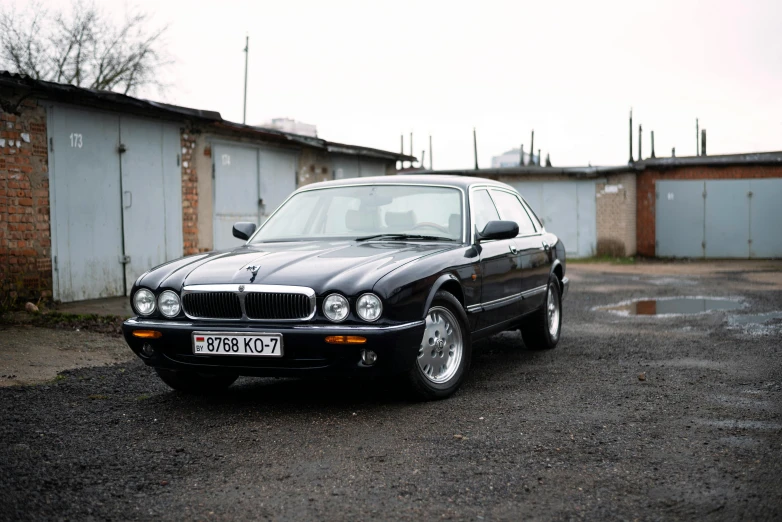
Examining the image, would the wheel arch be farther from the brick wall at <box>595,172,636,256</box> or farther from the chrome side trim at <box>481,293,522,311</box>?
the brick wall at <box>595,172,636,256</box>

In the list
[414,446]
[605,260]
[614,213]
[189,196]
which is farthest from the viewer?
[614,213]

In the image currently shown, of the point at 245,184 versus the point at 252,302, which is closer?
the point at 252,302

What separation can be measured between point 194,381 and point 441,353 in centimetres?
170

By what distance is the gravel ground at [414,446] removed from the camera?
10.7ft

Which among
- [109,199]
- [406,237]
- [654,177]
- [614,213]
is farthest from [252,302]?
[654,177]

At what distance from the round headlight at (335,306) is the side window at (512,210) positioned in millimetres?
2592

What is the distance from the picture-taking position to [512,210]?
7.27 meters

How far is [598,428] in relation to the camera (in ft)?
14.6

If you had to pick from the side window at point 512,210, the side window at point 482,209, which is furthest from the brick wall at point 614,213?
the side window at point 482,209

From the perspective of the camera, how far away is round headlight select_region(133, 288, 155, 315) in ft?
16.6

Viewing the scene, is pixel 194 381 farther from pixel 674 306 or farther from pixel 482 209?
pixel 674 306

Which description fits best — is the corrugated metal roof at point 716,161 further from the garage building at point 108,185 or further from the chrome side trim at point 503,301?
the chrome side trim at point 503,301

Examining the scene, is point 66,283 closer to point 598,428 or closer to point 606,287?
point 598,428

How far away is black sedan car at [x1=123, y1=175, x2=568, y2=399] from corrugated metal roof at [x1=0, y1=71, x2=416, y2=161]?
4333 millimetres
